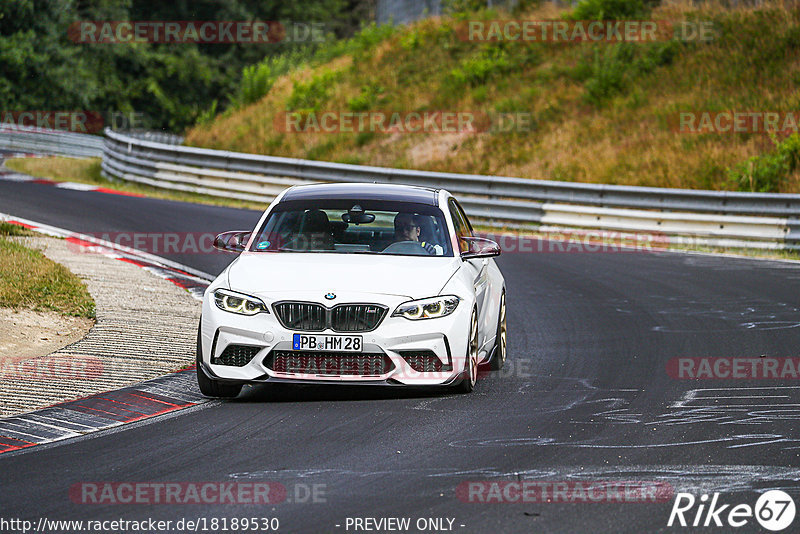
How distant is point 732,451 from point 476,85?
91.5 feet

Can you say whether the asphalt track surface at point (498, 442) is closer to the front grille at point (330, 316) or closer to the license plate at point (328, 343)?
the license plate at point (328, 343)

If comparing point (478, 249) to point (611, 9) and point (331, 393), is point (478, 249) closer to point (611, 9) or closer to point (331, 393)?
point (331, 393)

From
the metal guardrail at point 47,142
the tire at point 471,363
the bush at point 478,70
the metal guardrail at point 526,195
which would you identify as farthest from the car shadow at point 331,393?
the metal guardrail at point 47,142

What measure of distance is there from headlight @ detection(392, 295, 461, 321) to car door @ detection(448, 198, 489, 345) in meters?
0.51

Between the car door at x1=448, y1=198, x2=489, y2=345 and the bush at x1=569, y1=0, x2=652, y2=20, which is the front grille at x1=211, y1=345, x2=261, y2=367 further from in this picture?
the bush at x1=569, y1=0, x2=652, y2=20

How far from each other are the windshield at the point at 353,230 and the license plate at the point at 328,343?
1200 mm

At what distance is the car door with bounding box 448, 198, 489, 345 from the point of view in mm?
9320

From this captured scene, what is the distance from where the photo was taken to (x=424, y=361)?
8523 millimetres

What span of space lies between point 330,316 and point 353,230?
1.55 metres

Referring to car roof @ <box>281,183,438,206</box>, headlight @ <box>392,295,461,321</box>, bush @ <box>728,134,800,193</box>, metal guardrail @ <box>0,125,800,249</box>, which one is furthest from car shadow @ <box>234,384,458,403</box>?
bush @ <box>728,134,800,193</box>

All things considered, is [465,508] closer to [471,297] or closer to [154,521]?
[154,521]

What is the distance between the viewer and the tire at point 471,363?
8.74m

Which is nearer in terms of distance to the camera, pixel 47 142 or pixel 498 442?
pixel 498 442

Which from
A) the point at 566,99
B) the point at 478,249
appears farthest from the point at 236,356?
the point at 566,99
